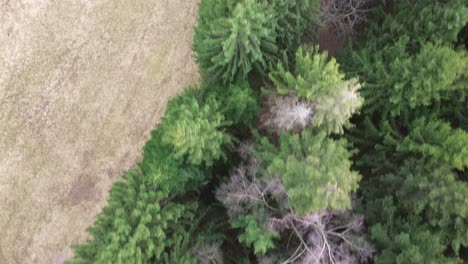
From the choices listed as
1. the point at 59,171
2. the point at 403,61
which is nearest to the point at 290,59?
the point at 403,61

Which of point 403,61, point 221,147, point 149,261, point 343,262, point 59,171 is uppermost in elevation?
point 403,61

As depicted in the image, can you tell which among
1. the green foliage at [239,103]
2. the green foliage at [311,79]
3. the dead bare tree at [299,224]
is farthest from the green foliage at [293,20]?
the dead bare tree at [299,224]

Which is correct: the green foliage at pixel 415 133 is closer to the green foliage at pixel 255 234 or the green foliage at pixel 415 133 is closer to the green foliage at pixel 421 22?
the green foliage at pixel 421 22

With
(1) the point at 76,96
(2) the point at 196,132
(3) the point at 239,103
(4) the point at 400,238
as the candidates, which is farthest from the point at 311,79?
(1) the point at 76,96

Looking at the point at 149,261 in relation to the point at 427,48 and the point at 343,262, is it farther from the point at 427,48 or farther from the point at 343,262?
the point at 427,48

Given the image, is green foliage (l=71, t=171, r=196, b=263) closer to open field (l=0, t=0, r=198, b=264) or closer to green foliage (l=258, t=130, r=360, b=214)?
green foliage (l=258, t=130, r=360, b=214)

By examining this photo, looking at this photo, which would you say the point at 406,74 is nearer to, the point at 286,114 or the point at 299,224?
the point at 286,114
